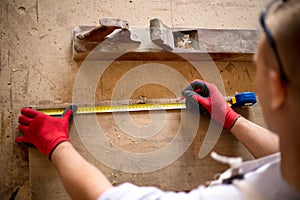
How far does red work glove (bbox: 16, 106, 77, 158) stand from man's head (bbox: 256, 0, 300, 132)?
797mm

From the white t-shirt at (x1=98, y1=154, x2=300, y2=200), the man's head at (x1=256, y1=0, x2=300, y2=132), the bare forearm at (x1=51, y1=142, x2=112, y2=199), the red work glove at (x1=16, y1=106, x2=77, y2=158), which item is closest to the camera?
the man's head at (x1=256, y1=0, x2=300, y2=132)

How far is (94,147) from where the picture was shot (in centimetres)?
135

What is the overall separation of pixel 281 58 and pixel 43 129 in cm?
90

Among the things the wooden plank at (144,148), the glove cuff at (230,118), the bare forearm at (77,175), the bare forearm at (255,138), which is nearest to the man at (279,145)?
the bare forearm at (77,175)

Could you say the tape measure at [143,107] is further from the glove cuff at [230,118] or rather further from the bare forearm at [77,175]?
the bare forearm at [77,175]

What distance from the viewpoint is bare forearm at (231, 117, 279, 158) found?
1318mm

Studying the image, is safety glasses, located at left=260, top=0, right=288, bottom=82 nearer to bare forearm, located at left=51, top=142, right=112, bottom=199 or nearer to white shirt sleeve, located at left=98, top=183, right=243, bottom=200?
white shirt sleeve, located at left=98, top=183, right=243, bottom=200

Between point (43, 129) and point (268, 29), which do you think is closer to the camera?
point (268, 29)

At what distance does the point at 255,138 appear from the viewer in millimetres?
1373

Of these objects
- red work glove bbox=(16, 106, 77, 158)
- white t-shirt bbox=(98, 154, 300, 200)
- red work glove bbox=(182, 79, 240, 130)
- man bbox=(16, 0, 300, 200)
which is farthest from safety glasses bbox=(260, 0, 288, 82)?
red work glove bbox=(16, 106, 77, 158)

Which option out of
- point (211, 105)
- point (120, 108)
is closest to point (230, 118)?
point (211, 105)

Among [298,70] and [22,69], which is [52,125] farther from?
[298,70]

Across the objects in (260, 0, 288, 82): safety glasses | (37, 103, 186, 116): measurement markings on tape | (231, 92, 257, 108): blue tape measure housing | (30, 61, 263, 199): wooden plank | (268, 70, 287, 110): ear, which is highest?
(260, 0, 288, 82): safety glasses

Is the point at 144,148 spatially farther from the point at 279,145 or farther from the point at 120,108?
the point at 279,145
